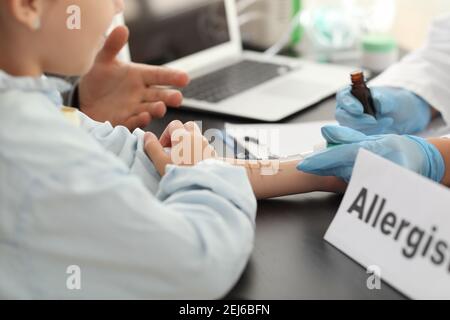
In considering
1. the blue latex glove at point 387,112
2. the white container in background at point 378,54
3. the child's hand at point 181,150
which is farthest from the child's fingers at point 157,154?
the white container in background at point 378,54

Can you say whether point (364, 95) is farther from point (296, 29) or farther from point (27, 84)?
point (296, 29)

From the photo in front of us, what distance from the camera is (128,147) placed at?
837mm

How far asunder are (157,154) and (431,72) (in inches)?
24.7

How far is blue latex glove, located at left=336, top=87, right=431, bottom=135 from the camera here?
100 cm

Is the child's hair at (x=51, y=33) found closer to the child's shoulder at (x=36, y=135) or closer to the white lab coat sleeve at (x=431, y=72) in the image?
the child's shoulder at (x=36, y=135)

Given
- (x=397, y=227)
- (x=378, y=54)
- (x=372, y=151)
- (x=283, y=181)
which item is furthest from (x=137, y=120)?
(x=378, y=54)

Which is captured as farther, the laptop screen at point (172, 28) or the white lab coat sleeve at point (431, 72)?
the laptop screen at point (172, 28)

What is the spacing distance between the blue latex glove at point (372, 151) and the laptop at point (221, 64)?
0.35m

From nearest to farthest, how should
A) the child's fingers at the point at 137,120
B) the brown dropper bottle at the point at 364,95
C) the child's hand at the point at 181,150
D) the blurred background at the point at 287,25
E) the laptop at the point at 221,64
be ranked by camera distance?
the child's hand at the point at 181,150 → the brown dropper bottle at the point at 364,95 → the child's fingers at the point at 137,120 → the laptop at the point at 221,64 → the blurred background at the point at 287,25

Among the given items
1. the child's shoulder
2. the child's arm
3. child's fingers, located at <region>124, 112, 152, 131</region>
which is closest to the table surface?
the child's arm

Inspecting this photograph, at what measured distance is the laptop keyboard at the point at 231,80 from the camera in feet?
4.33

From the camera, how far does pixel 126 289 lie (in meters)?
0.63

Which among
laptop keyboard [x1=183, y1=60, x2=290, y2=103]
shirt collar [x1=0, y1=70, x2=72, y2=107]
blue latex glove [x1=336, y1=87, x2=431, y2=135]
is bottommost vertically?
laptop keyboard [x1=183, y1=60, x2=290, y2=103]

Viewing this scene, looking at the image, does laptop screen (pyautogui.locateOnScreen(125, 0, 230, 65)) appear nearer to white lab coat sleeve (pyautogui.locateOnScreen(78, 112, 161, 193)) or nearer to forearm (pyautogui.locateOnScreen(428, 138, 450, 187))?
white lab coat sleeve (pyautogui.locateOnScreen(78, 112, 161, 193))
